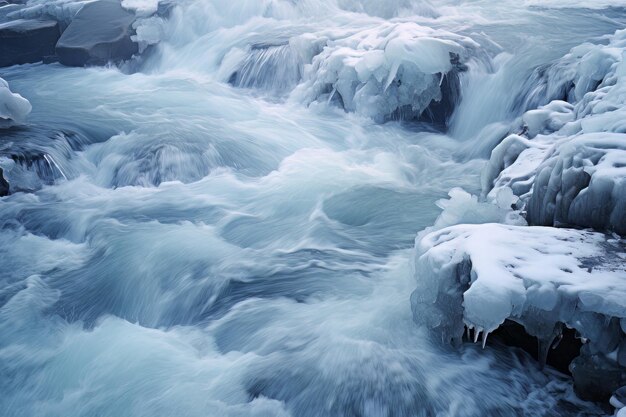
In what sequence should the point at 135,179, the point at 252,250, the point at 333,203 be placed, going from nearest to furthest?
the point at 252,250
the point at 333,203
the point at 135,179

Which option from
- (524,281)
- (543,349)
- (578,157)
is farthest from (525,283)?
(578,157)

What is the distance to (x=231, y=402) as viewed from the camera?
3.33m

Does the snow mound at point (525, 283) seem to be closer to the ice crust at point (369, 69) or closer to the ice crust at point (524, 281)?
the ice crust at point (524, 281)

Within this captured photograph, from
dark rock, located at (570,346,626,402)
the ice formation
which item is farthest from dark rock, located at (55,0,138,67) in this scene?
dark rock, located at (570,346,626,402)

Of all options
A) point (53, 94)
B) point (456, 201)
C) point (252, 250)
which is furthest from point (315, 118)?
point (53, 94)

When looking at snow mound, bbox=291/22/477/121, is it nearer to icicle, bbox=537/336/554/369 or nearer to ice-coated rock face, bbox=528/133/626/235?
ice-coated rock face, bbox=528/133/626/235

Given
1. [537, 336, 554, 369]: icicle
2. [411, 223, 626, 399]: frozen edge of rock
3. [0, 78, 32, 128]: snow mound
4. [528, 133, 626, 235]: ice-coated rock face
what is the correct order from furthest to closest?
[0, 78, 32, 128]: snow mound
[528, 133, 626, 235]: ice-coated rock face
[537, 336, 554, 369]: icicle
[411, 223, 626, 399]: frozen edge of rock

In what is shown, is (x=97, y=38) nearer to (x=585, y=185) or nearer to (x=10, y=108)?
(x=10, y=108)

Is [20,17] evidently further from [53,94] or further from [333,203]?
[333,203]

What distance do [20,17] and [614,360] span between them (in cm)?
1404

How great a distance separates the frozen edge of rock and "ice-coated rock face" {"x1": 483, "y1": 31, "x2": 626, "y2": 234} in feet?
0.74

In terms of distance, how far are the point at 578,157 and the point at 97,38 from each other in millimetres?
10059

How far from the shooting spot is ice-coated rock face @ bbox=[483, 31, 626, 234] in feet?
11.0

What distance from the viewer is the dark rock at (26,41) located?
11.3 meters
